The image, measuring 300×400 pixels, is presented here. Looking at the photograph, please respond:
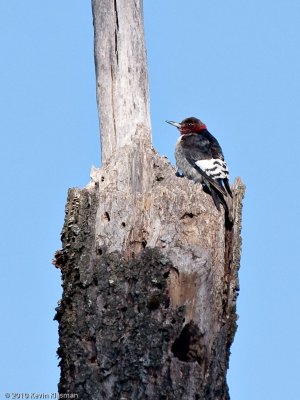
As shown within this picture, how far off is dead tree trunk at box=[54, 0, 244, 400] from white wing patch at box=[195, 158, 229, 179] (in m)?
0.54

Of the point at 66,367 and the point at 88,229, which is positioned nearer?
the point at 66,367

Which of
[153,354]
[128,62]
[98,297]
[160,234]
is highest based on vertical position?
[128,62]

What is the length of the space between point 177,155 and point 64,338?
3110 mm

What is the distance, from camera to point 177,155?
9.85 meters

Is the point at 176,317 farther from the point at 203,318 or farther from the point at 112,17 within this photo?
the point at 112,17

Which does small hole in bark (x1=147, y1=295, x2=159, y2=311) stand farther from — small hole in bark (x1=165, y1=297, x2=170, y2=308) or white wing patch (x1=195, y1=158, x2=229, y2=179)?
white wing patch (x1=195, y1=158, x2=229, y2=179)

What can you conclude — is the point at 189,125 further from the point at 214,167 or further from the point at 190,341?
the point at 190,341

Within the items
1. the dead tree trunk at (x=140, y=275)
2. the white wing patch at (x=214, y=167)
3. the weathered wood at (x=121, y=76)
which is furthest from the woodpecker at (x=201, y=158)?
the weathered wood at (x=121, y=76)

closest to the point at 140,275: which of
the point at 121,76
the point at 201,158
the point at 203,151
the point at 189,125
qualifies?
the point at 121,76

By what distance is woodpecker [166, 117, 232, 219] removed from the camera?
27.6ft

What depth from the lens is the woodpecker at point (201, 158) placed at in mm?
8406

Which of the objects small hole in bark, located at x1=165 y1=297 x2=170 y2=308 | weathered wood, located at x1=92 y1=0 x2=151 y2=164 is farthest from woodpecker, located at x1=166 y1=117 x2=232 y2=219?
small hole in bark, located at x1=165 y1=297 x2=170 y2=308

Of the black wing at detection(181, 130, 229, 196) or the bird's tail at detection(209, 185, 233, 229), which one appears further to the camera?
the black wing at detection(181, 130, 229, 196)

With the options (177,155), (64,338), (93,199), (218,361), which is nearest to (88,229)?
(93,199)
